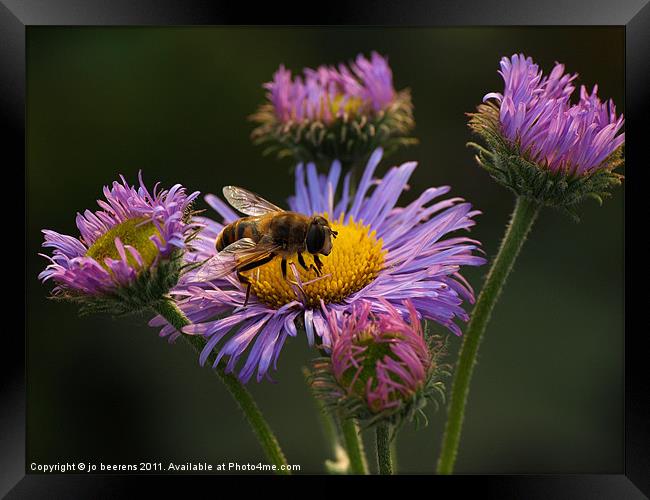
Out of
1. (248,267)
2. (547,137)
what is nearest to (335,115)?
(248,267)

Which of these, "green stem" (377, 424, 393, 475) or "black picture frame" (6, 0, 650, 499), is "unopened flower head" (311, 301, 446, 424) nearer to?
"green stem" (377, 424, 393, 475)

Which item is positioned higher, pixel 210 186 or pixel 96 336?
pixel 210 186

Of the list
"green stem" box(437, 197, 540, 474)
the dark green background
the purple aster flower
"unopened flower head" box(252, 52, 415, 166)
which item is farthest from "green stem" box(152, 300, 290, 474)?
the dark green background

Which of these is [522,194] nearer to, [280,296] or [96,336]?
[280,296]
